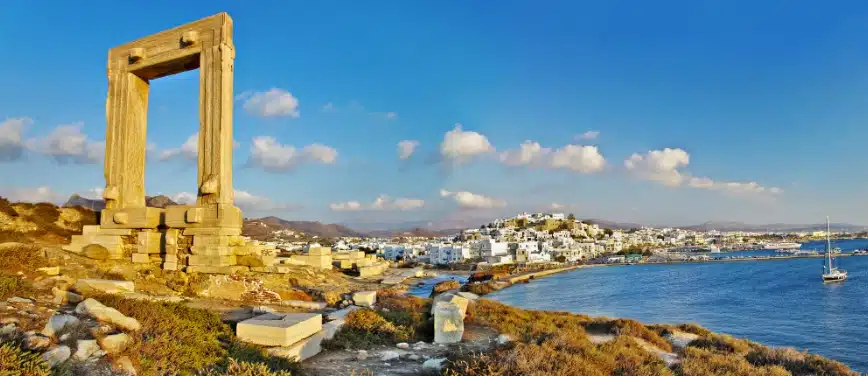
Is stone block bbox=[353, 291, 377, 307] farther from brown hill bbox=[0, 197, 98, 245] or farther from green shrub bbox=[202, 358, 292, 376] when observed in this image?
brown hill bbox=[0, 197, 98, 245]

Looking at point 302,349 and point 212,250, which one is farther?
point 212,250

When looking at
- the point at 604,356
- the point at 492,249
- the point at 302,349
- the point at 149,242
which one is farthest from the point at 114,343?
the point at 492,249

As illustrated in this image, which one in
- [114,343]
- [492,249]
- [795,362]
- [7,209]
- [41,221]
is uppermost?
[7,209]

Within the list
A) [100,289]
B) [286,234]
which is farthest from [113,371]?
[286,234]

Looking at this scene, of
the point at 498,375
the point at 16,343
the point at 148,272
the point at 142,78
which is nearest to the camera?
the point at 16,343

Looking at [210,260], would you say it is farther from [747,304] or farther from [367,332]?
[747,304]

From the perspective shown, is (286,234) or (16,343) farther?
(286,234)

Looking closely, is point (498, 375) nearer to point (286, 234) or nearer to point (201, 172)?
point (201, 172)
